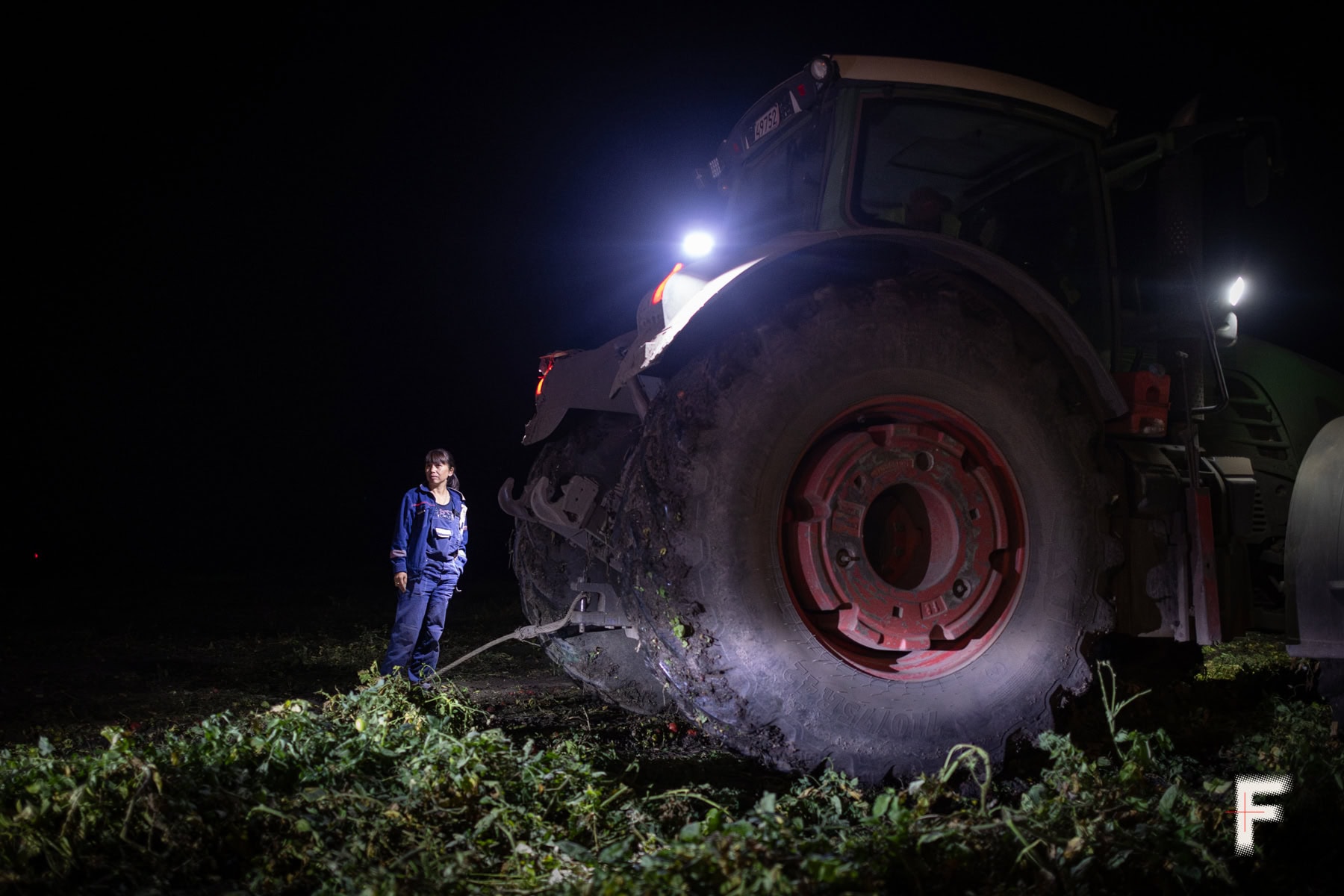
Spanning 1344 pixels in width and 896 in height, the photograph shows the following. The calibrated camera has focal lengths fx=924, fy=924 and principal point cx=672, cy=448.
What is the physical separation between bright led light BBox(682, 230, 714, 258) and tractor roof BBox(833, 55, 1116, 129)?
1.43 metres

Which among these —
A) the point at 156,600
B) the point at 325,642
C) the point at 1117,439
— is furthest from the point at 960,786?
the point at 156,600

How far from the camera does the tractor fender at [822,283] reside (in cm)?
325

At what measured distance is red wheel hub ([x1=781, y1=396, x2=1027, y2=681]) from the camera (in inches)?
131

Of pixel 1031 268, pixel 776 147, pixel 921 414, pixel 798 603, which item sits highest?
pixel 776 147

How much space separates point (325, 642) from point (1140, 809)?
6941 mm

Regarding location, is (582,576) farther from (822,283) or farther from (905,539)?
(822,283)

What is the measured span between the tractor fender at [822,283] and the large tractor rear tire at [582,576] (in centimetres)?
145

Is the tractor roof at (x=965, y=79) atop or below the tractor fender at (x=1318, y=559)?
atop

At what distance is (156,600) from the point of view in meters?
11.1

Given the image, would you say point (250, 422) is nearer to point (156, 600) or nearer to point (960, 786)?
point (156, 600)

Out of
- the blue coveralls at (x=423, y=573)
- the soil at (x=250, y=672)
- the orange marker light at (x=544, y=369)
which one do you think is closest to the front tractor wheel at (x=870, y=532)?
the soil at (x=250, y=672)

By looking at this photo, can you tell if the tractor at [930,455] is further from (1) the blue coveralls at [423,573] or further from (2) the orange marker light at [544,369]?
(1) the blue coveralls at [423,573]

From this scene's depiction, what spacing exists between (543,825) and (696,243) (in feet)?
12.1

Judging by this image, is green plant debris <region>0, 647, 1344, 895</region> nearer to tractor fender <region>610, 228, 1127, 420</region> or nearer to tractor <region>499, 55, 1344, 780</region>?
tractor <region>499, 55, 1344, 780</region>
